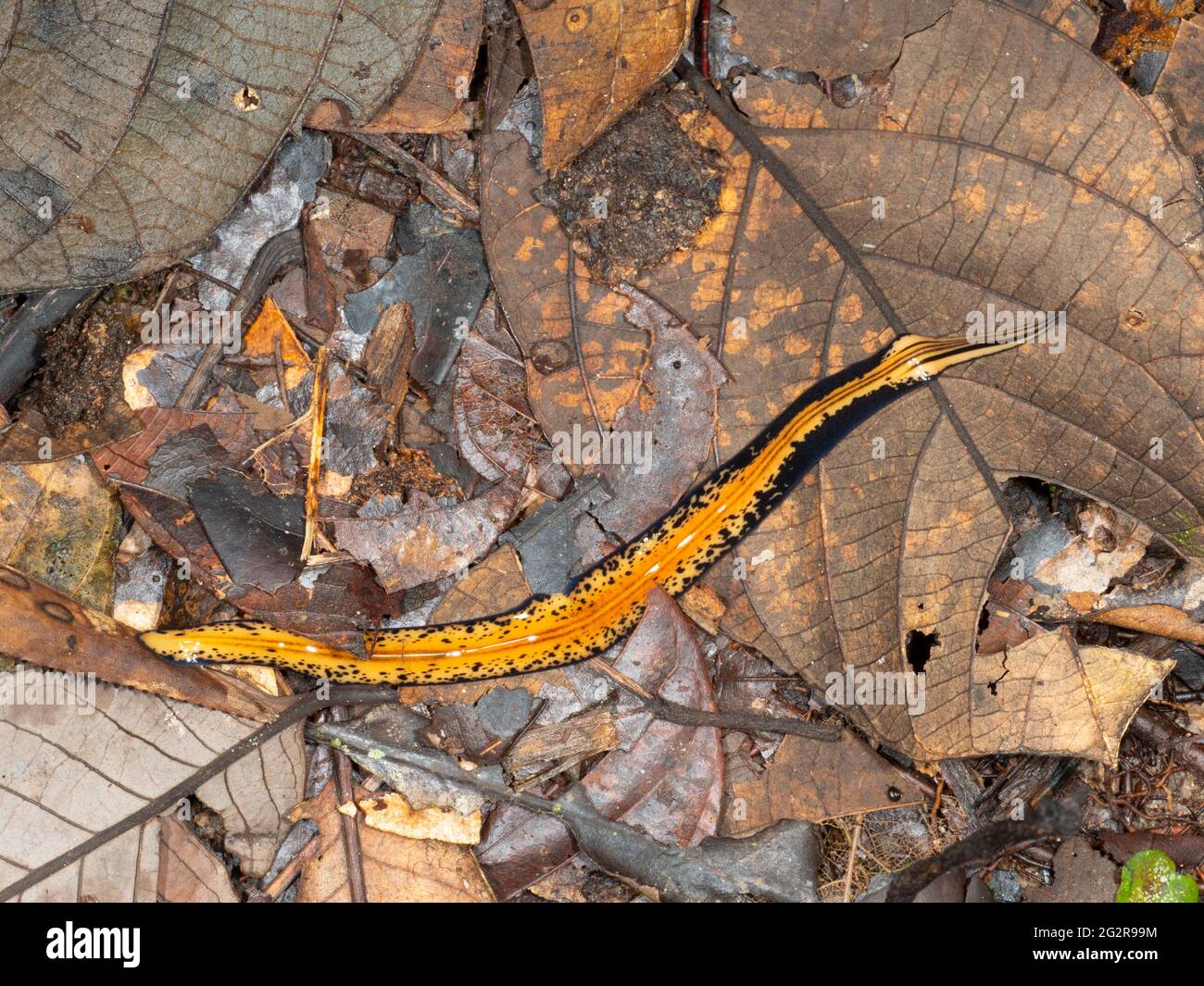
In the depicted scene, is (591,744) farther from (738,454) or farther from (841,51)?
(841,51)

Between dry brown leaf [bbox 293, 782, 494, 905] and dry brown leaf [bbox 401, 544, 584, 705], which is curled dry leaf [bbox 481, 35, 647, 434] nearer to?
dry brown leaf [bbox 401, 544, 584, 705]

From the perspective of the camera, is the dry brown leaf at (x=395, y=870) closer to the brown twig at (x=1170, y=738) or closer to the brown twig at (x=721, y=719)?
the brown twig at (x=721, y=719)

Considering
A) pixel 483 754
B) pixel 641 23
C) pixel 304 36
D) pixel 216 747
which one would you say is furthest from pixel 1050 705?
pixel 304 36

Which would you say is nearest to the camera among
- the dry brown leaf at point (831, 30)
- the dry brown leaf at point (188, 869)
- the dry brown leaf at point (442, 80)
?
the dry brown leaf at point (831, 30)

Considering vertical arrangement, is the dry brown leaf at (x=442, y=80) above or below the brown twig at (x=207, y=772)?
above

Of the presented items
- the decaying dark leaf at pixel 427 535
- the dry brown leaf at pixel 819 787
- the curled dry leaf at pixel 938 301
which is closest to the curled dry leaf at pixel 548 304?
the curled dry leaf at pixel 938 301

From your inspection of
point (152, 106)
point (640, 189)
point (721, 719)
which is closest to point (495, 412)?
point (640, 189)

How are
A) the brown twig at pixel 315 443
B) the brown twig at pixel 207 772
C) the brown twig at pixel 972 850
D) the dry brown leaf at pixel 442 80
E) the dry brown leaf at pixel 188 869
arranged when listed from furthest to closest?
the brown twig at pixel 315 443 < the dry brown leaf at pixel 188 869 < the brown twig at pixel 207 772 < the dry brown leaf at pixel 442 80 < the brown twig at pixel 972 850
